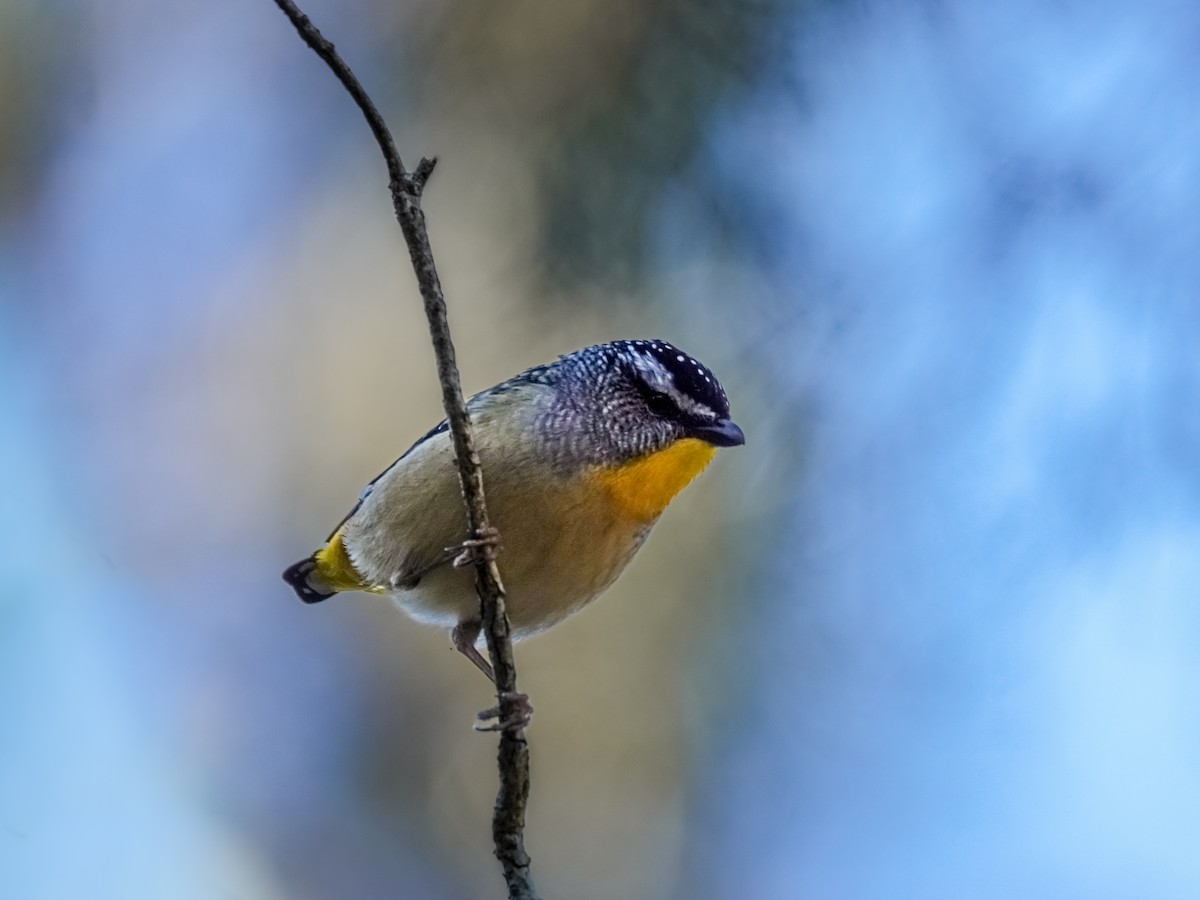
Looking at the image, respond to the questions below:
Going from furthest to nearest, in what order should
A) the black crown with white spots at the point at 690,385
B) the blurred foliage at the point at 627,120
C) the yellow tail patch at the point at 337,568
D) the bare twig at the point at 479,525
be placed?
the blurred foliage at the point at 627,120, the yellow tail patch at the point at 337,568, the black crown with white spots at the point at 690,385, the bare twig at the point at 479,525

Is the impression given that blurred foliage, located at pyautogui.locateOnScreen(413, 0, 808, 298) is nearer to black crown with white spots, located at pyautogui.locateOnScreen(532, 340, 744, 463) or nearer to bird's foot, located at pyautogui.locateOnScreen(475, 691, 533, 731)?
black crown with white spots, located at pyautogui.locateOnScreen(532, 340, 744, 463)

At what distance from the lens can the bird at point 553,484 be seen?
2.46 metres

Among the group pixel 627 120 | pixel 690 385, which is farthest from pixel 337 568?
pixel 627 120

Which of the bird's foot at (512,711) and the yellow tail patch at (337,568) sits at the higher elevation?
the yellow tail patch at (337,568)

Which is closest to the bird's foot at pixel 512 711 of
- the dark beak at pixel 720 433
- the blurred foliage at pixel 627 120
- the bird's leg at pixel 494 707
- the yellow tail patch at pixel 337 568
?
the bird's leg at pixel 494 707

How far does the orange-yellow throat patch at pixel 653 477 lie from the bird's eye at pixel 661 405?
0.07 m

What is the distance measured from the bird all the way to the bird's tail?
108 millimetres

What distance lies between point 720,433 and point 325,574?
43.0 inches

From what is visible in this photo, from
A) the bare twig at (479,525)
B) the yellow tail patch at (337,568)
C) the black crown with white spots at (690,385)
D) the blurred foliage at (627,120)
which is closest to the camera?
the bare twig at (479,525)

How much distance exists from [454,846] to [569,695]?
0.66m

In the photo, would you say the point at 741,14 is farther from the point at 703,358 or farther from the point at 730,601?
the point at 730,601

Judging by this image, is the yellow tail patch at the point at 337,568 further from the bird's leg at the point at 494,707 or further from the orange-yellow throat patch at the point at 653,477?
the orange-yellow throat patch at the point at 653,477

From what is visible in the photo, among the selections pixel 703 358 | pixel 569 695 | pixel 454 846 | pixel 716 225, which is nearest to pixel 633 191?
pixel 716 225

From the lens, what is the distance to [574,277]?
11.5 feet
